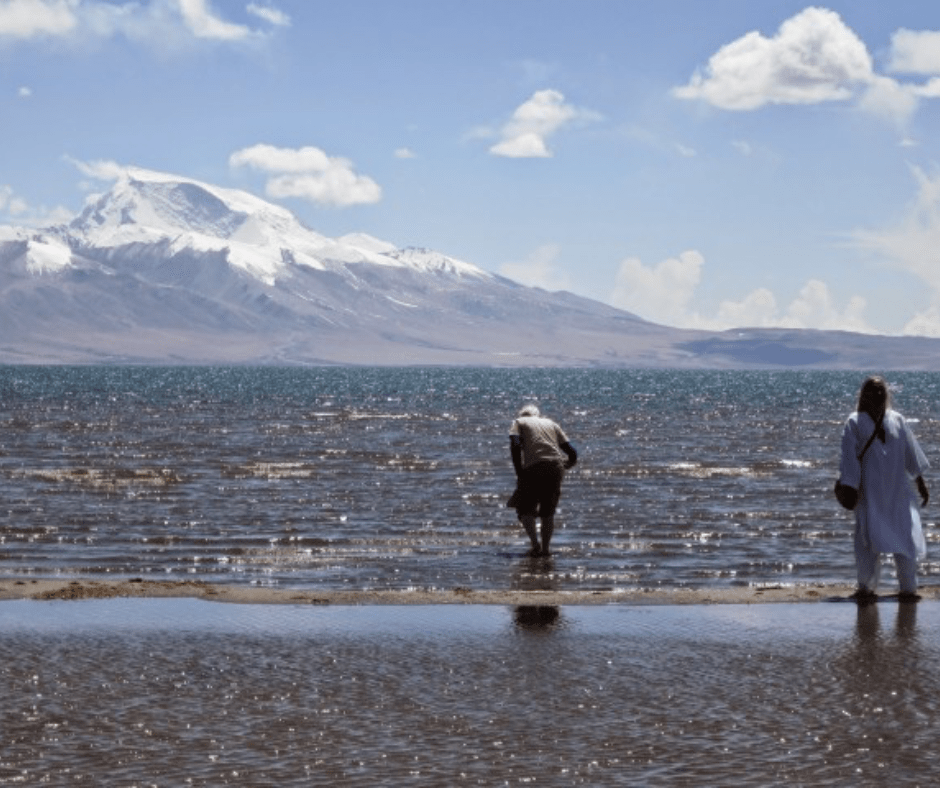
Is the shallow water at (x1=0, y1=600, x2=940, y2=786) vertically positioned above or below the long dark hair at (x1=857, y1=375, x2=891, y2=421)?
below

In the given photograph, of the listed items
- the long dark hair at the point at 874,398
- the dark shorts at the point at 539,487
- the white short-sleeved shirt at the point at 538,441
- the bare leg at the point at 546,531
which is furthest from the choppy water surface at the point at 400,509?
the long dark hair at the point at 874,398

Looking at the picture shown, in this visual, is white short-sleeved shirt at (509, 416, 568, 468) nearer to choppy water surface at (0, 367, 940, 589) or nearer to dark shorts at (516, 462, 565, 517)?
dark shorts at (516, 462, 565, 517)

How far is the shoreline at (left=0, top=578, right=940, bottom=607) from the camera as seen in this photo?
40.1 ft

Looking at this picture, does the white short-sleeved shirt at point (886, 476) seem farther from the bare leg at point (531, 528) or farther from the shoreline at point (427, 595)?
the bare leg at point (531, 528)

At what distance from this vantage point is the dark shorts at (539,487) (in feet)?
53.0

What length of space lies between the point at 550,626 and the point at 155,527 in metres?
10.6

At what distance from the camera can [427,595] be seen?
12.7 metres

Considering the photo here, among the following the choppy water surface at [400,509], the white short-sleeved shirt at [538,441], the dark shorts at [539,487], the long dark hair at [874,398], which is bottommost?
the choppy water surface at [400,509]

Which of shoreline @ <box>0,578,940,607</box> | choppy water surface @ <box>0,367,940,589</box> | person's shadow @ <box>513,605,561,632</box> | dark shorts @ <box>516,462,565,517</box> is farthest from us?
dark shorts @ <box>516,462,565,517</box>

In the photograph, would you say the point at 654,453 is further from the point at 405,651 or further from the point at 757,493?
the point at 405,651

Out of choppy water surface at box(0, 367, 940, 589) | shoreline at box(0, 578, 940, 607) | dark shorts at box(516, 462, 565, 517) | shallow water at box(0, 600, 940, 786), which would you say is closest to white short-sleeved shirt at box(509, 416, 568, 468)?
dark shorts at box(516, 462, 565, 517)

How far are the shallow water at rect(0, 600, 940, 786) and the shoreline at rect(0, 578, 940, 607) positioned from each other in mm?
700

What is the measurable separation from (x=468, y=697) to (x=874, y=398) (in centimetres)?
541

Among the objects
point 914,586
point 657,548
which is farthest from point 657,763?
point 657,548
